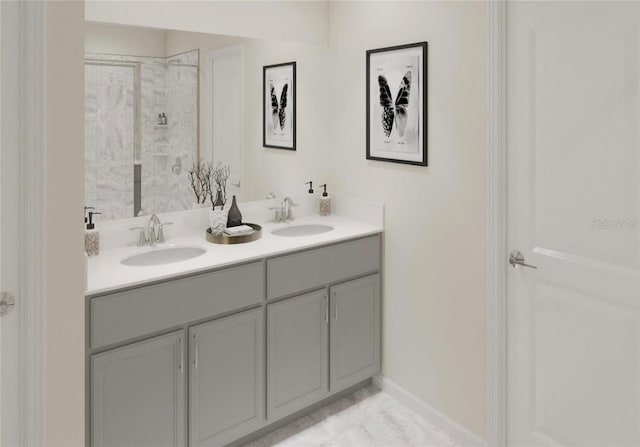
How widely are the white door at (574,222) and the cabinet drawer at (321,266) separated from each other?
0.79m

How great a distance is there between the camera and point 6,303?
1469mm

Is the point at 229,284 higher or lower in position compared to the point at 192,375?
higher

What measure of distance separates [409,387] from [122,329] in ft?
5.16

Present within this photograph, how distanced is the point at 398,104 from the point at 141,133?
1.30 m

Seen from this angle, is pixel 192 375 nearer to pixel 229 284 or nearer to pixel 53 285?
pixel 229 284

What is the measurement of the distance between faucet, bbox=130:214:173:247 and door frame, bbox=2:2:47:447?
915 millimetres

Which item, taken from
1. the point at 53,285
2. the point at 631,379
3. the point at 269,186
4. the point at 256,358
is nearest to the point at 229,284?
the point at 256,358

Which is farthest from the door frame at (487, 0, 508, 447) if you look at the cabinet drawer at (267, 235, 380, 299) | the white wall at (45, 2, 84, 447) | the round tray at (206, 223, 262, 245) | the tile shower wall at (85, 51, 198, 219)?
the white wall at (45, 2, 84, 447)

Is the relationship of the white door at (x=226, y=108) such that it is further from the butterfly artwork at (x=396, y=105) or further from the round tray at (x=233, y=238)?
the butterfly artwork at (x=396, y=105)

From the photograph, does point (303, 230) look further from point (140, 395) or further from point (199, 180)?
point (140, 395)

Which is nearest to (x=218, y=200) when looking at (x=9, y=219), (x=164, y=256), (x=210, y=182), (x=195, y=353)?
(x=210, y=182)

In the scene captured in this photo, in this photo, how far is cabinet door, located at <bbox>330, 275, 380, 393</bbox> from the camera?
2627 mm

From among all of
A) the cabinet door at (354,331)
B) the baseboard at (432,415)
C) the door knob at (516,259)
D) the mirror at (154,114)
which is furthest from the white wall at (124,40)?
the baseboard at (432,415)

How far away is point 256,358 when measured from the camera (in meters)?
2.29
